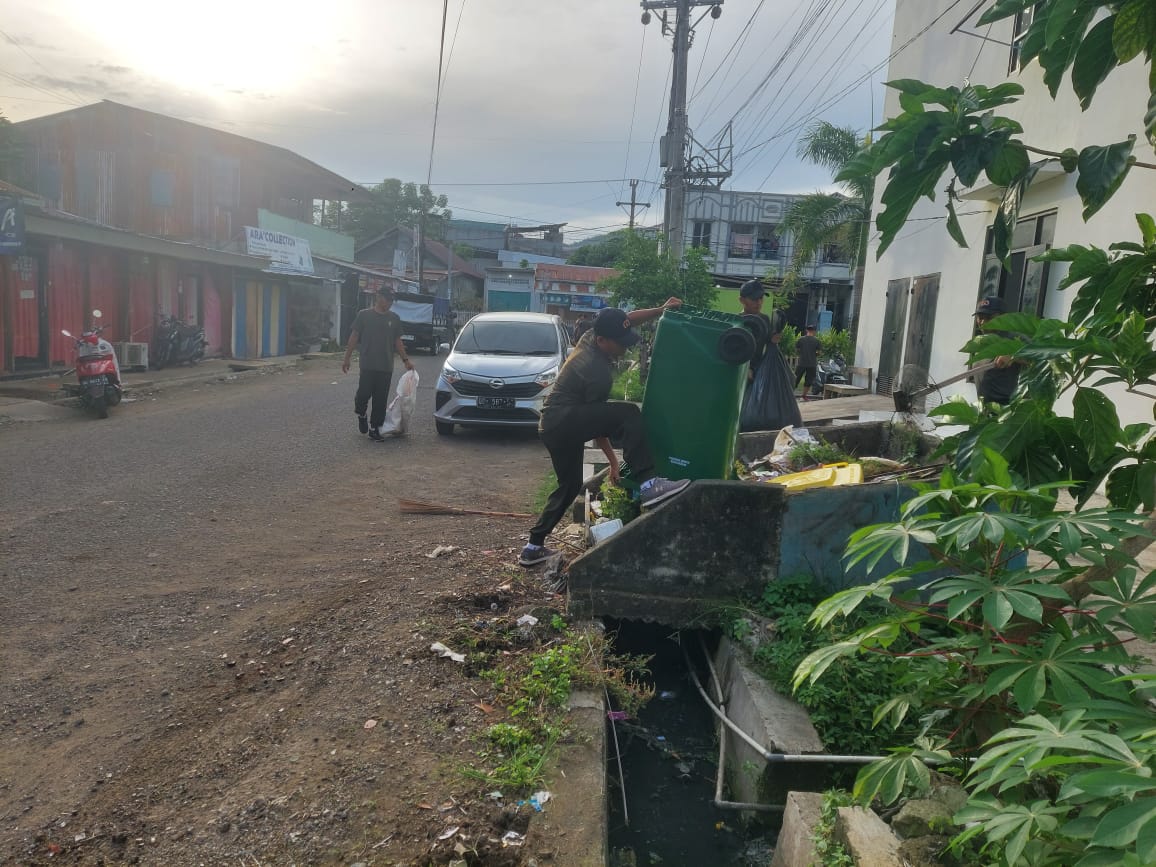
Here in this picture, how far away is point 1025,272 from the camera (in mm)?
9016

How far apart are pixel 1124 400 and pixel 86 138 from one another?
21.2 meters

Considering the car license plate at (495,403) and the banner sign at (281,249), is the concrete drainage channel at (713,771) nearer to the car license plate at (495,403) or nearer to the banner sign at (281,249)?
the car license plate at (495,403)

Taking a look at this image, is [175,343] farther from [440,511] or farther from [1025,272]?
[1025,272]

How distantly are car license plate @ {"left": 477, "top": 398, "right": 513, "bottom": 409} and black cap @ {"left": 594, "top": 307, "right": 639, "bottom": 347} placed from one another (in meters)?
5.12

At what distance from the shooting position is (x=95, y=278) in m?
16.7

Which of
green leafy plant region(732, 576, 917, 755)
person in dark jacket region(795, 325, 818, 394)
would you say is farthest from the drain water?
person in dark jacket region(795, 325, 818, 394)

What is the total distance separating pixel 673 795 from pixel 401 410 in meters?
7.28

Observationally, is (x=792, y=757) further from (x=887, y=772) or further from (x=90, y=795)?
(x=90, y=795)

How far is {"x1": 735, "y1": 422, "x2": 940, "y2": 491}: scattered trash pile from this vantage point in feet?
14.8

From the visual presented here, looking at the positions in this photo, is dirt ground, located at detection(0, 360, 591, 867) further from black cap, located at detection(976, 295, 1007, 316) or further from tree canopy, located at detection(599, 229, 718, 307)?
tree canopy, located at detection(599, 229, 718, 307)

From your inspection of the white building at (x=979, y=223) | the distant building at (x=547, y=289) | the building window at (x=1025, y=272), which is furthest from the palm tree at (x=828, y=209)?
the distant building at (x=547, y=289)

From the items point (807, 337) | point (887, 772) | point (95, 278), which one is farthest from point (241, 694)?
point (95, 278)

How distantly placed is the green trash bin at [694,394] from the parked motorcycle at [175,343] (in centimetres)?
1582

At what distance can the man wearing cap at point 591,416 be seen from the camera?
16.0ft
